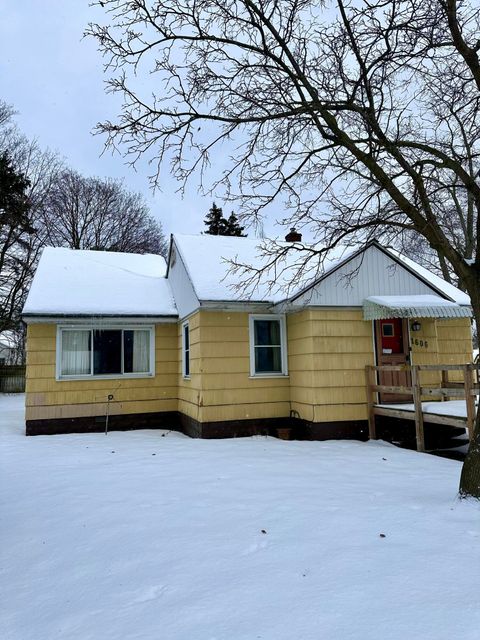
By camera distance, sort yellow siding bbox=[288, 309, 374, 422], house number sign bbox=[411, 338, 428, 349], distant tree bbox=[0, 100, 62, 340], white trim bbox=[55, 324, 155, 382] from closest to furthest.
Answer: yellow siding bbox=[288, 309, 374, 422] → house number sign bbox=[411, 338, 428, 349] → white trim bbox=[55, 324, 155, 382] → distant tree bbox=[0, 100, 62, 340]

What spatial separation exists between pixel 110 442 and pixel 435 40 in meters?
8.50

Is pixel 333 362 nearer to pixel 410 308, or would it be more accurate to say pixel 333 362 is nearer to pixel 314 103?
pixel 410 308

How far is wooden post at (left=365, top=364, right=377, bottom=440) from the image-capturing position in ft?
28.8

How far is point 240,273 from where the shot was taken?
33.3ft

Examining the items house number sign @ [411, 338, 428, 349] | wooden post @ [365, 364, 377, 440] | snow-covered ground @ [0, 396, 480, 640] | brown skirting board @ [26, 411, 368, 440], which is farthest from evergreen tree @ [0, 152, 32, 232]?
house number sign @ [411, 338, 428, 349]

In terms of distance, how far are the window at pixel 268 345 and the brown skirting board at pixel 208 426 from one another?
1.10m

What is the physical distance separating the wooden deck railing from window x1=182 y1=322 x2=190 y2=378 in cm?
407

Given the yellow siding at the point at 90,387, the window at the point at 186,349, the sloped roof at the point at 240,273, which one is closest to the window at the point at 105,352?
the yellow siding at the point at 90,387

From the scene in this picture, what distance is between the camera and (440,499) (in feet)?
14.9

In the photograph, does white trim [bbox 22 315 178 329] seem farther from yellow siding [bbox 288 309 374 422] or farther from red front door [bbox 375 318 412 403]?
red front door [bbox 375 318 412 403]

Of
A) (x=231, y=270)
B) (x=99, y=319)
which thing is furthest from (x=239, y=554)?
(x=99, y=319)

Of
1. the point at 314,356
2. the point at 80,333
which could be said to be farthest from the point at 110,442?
the point at 314,356

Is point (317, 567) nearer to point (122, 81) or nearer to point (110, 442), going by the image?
point (122, 81)

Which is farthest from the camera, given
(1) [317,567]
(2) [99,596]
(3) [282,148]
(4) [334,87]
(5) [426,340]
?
(5) [426,340]
